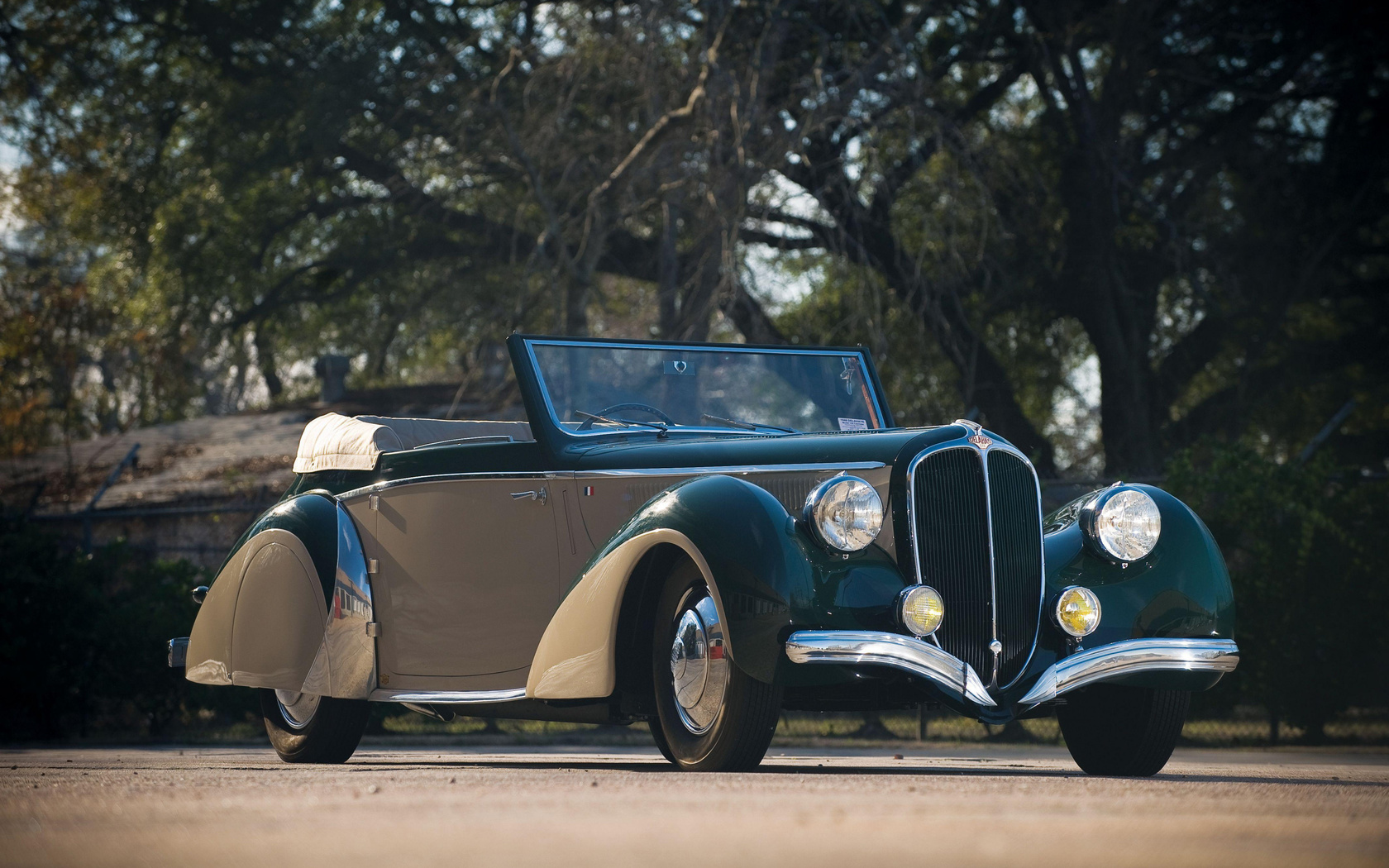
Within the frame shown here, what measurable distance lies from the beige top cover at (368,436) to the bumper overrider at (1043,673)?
8.13 feet

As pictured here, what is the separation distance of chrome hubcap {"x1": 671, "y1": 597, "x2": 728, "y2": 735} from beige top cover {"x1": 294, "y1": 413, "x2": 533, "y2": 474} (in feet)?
6.34

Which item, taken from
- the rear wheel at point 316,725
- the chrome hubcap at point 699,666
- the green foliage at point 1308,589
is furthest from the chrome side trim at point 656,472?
the green foliage at point 1308,589

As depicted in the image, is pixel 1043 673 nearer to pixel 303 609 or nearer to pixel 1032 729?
pixel 303 609

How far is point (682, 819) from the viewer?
3.64 meters

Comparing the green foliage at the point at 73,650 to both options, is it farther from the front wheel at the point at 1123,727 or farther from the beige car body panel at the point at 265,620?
the front wheel at the point at 1123,727

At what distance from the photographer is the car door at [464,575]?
6422 millimetres

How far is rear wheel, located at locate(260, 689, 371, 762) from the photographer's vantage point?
7.36 meters

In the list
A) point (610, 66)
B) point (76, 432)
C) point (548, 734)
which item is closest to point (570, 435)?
point (548, 734)

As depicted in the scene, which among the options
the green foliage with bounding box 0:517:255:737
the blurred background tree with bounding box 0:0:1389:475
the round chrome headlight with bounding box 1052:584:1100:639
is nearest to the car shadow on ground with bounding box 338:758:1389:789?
the round chrome headlight with bounding box 1052:584:1100:639

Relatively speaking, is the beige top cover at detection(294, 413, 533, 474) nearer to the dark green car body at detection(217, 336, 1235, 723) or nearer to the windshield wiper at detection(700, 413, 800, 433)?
the dark green car body at detection(217, 336, 1235, 723)

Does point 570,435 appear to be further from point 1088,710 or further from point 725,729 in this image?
point 1088,710

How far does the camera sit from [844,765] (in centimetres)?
696

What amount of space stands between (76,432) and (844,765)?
33496mm

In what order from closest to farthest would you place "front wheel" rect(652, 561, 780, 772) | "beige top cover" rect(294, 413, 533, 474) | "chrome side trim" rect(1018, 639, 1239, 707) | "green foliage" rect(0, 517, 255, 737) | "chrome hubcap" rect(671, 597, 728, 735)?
"front wheel" rect(652, 561, 780, 772)
"chrome hubcap" rect(671, 597, 728, 735)
"chrome side trim" rect(1018, 639, 1239, 707)
"beige top cover" rect(294, 413, 533, 474)
"green foliage" rect(0, 517, 255, 737)
